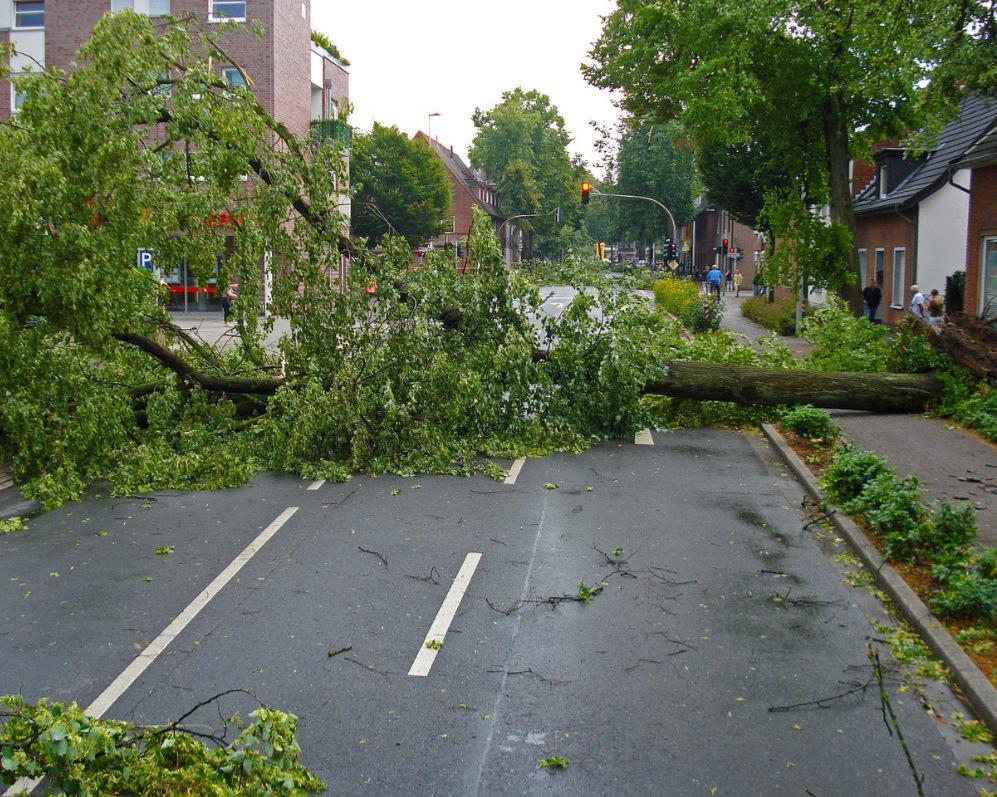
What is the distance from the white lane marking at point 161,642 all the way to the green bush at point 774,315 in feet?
78.9

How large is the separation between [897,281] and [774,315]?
395 cm

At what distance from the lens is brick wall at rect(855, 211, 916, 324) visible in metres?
30.9

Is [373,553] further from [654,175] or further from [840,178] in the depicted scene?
[654,175]

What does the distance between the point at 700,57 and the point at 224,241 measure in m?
15.0

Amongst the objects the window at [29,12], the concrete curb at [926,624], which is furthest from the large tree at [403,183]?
the concrete curb at [926,624]

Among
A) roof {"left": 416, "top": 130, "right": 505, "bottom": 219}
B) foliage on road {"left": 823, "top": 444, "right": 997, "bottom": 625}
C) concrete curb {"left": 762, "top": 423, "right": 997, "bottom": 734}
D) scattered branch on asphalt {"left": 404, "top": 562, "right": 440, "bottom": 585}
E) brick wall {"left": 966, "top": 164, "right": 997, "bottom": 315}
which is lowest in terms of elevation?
scattered branch on asphalt {"left": 404, "top": 562, "right": 440, "bottom": 585}

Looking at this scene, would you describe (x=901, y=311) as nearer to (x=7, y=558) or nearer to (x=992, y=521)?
(x=992, y=521)

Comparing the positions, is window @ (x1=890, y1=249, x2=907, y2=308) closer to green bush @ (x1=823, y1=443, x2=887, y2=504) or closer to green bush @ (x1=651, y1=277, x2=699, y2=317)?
green bush @ (x1=651, y1=277, x2=699, y2=317)

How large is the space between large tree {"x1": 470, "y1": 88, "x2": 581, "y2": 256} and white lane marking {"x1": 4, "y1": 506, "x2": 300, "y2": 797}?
92961mm

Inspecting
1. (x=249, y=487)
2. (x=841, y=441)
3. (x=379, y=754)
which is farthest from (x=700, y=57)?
(x=379, y=754)

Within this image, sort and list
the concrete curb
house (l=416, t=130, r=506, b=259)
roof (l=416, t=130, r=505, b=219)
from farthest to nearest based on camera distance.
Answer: roof (l=416, t=130, r=505, b=219), house (l=416, t=130, r=506, b=259), the concrete curb

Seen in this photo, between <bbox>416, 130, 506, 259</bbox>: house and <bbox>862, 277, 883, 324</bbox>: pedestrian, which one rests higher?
<bbox>416, 130, 506, 259</bbox>: house

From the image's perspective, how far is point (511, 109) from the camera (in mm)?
100062

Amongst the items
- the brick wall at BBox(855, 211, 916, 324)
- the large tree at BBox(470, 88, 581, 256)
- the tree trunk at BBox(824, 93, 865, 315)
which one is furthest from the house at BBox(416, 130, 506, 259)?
the tree trunk at BBox(824, 93, 865, 315)
